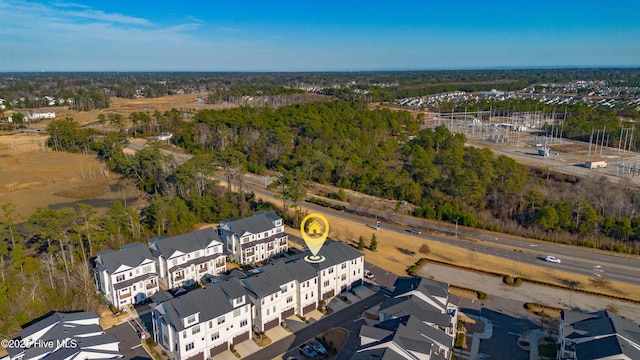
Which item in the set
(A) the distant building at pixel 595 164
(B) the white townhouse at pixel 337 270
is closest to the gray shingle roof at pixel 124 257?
(B) the white townhouse at pixel 337 270

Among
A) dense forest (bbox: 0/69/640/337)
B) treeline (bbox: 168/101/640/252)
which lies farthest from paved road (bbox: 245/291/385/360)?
treeline (bbox: 168/101/640/252)

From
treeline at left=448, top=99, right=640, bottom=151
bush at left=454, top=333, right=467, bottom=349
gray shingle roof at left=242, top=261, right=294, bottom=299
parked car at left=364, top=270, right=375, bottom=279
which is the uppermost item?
treeline at left=448, top=99, right=640, bottom=151

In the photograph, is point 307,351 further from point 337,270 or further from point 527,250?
point 527,250

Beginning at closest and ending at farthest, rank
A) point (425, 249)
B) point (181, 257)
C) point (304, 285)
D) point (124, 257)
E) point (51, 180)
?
point (304, 285), point (124, 257), point (181, 257), point (425, 249), point (51, 180)

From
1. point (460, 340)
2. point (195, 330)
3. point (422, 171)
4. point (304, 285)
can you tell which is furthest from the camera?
point (422, 171)

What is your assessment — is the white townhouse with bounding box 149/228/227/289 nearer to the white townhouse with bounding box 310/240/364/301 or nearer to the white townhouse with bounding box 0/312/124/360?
the white townhouse with bounding box 0/312/124/360

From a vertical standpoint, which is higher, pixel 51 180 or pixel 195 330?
pixel 195 330

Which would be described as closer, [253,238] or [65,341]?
[65,341]

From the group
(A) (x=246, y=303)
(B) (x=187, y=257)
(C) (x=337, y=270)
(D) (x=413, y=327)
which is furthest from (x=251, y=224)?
(D) (x=413, y=327)
